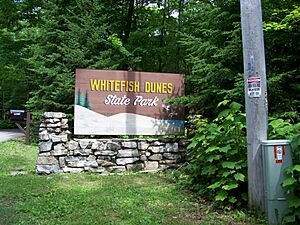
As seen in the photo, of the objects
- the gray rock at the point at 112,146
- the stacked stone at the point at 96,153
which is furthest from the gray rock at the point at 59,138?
the gray rock at the point at 112,146

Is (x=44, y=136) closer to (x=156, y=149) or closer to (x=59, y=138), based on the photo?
(x=59, y=138)

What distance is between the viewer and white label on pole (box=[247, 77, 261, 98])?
141 inches

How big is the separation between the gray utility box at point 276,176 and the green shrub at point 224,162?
43 centimetres

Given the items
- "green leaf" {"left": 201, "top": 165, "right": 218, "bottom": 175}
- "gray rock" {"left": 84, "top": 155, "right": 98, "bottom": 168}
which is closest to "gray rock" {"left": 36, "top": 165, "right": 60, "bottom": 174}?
"gray rock" {"left": 84, "top": 155, "right": 98, "bottom": 168}

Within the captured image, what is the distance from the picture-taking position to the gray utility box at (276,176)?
3232 millimetres

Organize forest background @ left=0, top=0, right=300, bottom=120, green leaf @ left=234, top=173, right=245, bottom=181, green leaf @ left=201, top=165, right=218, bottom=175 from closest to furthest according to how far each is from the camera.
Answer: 1. green leaf @ left=234, top=173, right=245, bottom=181
2. green leaf @ left=201, top=165, right=218, bottom=175
3. forest background @ left=0, top=0, right=300, bottom=120

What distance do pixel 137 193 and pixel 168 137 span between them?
2215 mm

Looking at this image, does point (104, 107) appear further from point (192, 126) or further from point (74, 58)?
point (74, 58)

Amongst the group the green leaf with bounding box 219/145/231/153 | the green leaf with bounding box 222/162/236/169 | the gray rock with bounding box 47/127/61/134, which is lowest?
the green leaf with bounding box 222/162/236/169

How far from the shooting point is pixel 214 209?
3.78 metres

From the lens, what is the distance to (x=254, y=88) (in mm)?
3590

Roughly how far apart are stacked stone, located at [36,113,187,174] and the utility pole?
292 centimetres

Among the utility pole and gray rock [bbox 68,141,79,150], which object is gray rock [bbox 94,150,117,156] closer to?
gray rock [bbox 68,141,79,150]

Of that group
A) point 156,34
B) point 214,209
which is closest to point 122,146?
point 214,209
